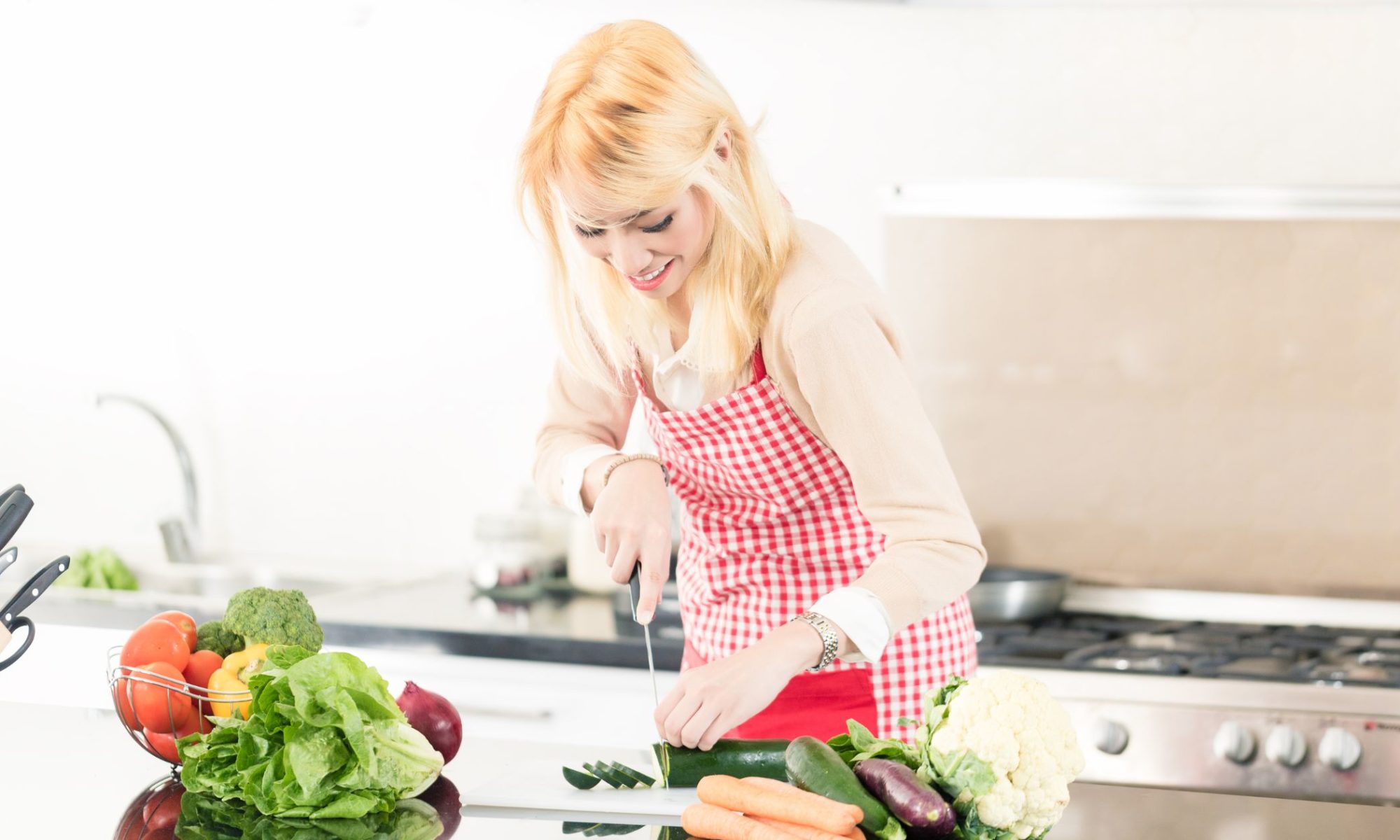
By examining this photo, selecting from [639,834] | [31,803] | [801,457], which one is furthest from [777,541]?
[31,803]

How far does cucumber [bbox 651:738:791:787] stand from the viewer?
1340 millimetres

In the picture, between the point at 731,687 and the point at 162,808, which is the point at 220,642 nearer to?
the point at 162,808

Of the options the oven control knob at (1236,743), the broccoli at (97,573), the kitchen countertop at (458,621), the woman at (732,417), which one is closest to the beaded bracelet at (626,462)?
the woman at (732,417)

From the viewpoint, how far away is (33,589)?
57.3 inches

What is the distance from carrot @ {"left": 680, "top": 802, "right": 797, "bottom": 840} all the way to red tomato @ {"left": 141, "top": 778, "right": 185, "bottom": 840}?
0.48 metres

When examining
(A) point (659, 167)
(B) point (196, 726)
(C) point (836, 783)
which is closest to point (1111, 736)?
(C) point (836, 783)

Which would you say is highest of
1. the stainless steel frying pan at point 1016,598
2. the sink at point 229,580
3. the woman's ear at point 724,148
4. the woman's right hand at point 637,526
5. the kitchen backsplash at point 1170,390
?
the woman's ear at point 724,148

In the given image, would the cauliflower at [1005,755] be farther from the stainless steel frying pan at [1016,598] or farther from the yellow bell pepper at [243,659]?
the stainless steel frying pan at [1016,598]

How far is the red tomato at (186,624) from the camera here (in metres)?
1.48

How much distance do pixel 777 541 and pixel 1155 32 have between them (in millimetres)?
1544

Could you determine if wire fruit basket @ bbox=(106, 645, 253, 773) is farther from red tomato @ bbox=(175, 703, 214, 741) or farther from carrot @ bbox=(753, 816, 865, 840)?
carrot @ bbox=(753, 816, 865, 840)

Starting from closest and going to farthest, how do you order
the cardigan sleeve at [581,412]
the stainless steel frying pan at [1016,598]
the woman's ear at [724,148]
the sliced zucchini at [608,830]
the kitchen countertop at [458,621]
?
the sliced zucchini at [608,830]
the woman's ear at [724,148]
the cardigan sleeve at [581,412]
the kitchen countertop at [458,621]
the stainless steel frying pan at [1016,598]

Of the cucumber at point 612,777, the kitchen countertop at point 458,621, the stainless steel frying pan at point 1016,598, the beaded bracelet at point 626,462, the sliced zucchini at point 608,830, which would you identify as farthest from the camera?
the stainless steel frying pan at point 1016,598

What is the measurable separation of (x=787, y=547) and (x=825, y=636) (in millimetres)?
360
